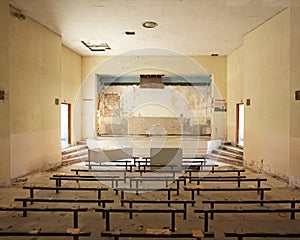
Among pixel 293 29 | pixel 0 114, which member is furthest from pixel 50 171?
pixel 293 29

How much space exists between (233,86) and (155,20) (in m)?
4.34

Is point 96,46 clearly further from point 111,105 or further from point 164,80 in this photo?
point 111,105

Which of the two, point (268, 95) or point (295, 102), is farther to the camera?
point (268, 95)

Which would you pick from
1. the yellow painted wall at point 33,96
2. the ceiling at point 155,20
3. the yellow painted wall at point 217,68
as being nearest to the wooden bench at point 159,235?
the yellow painted wall at point 33,96

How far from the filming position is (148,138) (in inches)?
439

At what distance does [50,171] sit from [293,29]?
647 centimetres

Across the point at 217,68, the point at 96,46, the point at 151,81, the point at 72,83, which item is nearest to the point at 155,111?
the point at 151,81

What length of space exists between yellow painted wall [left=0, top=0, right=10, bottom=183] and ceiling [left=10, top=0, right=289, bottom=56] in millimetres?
502

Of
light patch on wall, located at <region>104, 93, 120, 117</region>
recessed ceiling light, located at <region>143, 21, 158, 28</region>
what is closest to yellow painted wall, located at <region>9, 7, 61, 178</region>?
recessed ceiling light, located at <region>143, 21, 158, 28</region>

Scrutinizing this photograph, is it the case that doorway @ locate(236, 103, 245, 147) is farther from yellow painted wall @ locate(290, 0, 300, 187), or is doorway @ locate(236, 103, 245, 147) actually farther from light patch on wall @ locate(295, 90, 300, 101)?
light patch on wall @ locate(295, 90, 300, 101)

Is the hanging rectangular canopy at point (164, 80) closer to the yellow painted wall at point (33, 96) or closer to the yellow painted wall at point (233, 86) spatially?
the yellow painted wall at point (233, 86)

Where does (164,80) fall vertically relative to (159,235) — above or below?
above

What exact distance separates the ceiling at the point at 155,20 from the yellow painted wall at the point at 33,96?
43cm

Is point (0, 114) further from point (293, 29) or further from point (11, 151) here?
point (293, 29)
